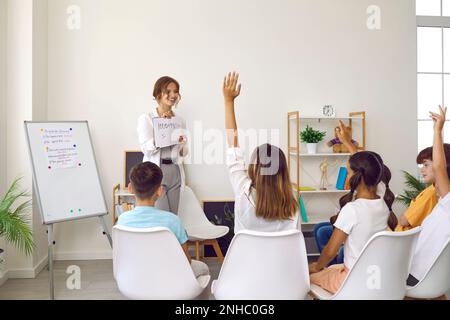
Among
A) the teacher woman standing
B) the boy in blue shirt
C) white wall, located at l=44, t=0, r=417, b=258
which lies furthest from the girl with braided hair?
white wall, located at l=44, t=0, r=417, b=258

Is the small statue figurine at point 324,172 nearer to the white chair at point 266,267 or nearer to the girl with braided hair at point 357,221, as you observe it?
the girl with braided hair at point 357,221

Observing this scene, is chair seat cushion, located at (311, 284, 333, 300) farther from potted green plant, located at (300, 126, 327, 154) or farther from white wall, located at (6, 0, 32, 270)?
white wall, located at (6, 0, 32, 270)

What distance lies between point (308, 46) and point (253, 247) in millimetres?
2998

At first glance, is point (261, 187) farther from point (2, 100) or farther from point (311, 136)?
point (2, 100)

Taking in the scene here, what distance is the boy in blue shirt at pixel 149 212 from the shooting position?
1780mm

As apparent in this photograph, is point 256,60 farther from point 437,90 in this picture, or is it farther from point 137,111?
point 437,90

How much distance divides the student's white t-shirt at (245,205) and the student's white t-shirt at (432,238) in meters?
0.64

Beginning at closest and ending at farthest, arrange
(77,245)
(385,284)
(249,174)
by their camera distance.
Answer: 1. (385,284)
2. (249,174)
3. (77,245)

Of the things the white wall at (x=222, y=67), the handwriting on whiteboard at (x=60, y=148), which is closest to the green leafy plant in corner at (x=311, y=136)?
the white wall at (x=222, y=67)

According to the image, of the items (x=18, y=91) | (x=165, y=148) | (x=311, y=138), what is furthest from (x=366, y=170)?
(x=18, y=91)

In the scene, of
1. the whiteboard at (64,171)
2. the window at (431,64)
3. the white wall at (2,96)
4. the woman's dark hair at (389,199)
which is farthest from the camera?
the window at (431,64)

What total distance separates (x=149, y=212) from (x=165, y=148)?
52.3 inches

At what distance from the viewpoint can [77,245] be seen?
12.5 feet

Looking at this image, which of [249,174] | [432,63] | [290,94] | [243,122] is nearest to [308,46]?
[290,94]
